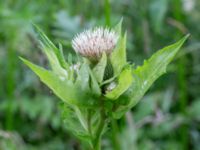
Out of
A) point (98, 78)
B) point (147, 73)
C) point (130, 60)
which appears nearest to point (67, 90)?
point (98, 78)

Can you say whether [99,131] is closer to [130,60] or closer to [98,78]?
[98,78]

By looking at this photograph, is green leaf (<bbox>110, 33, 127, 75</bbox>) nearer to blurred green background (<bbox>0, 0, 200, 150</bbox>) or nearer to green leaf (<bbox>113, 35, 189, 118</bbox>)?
green leaf (<bbox>113, 35, 189, 118</bbox>)

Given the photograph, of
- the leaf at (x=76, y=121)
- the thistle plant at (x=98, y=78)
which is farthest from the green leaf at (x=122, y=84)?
the leaf at (x=76, y=121)

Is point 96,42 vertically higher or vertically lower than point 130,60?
higher

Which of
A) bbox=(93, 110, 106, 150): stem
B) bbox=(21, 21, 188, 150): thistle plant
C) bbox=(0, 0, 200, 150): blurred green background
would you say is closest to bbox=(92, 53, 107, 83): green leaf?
bbox=(21, 21, 188, 150): thistle plant

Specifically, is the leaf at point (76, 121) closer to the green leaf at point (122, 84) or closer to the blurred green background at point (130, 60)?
the green leaf at point (122, 84)
